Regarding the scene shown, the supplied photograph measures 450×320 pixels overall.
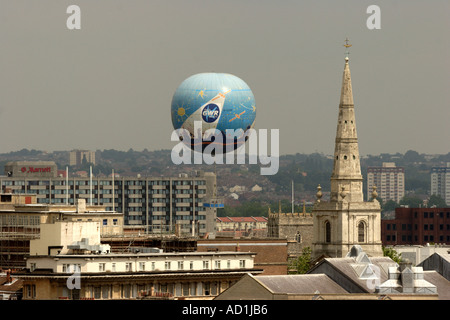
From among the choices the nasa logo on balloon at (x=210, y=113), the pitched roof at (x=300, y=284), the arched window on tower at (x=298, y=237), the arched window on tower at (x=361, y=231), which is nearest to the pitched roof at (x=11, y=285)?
the pitched roof at (x=300, y=284)

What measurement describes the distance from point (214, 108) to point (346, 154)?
25348 mm

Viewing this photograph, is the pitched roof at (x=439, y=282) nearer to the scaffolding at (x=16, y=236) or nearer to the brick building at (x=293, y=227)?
Result: the scaffolding at (x=16, y=236)

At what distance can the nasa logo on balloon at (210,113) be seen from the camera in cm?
11956

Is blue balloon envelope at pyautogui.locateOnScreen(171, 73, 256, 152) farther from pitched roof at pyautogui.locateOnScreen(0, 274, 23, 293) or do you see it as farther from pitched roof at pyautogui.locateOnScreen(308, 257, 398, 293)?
pitched roof at pyautogui.locateOnScreen(308, 257, 398, 293)

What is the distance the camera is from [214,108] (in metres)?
120

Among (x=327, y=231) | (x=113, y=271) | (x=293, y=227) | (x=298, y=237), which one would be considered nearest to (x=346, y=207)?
(x=327, y=231)

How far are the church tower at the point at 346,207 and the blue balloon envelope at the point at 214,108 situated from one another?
787 inches

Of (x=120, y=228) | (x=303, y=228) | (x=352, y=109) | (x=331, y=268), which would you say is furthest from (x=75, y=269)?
(x=303, y=228)

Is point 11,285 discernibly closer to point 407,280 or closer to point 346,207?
point 407,280

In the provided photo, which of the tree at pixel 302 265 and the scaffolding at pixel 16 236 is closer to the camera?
the scaffolding at pixel 16 236

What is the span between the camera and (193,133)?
4724 inches

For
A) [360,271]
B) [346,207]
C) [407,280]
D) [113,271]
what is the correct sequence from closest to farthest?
[407,280], [360,271], [113,271], [346,207]
